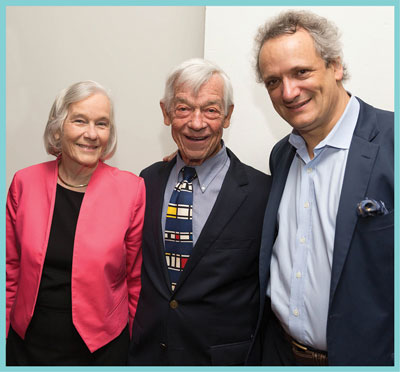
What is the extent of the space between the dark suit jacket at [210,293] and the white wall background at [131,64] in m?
0.64

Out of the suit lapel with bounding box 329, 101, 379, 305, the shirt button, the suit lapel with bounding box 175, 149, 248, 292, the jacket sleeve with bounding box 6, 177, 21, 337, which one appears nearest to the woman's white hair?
the jacket sleeve with bounding box 6, 177, 21, 337

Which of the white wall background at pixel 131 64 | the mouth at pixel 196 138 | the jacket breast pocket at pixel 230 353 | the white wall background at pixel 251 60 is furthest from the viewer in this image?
the white wall background at pixel 131 64

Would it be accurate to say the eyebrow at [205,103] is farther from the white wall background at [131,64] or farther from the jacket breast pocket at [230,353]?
the jacket breast pocket at [230,353]

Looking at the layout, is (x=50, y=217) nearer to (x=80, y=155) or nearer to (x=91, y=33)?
(x=80, y=155)

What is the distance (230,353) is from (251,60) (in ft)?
5.02

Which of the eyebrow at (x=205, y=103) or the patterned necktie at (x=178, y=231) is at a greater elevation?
the eyebrow at (x=205, y=103)

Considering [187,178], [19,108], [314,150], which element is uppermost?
[19,108]

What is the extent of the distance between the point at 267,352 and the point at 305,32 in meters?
1.36

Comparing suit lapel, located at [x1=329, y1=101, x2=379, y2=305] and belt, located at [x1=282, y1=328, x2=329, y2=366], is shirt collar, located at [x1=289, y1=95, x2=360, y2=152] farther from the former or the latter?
belt, located at [x1=282, y1=328, x2=329, y2=366]

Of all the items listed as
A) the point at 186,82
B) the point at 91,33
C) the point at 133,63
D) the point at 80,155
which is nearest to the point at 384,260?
the point at 186,82

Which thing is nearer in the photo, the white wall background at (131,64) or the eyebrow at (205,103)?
the eyebrow at (205,103)

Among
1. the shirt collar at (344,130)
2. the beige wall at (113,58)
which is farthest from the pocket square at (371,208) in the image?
the beige wall at (113,58)

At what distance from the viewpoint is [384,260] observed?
1.25 metres

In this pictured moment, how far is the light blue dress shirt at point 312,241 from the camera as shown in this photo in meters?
1.35
